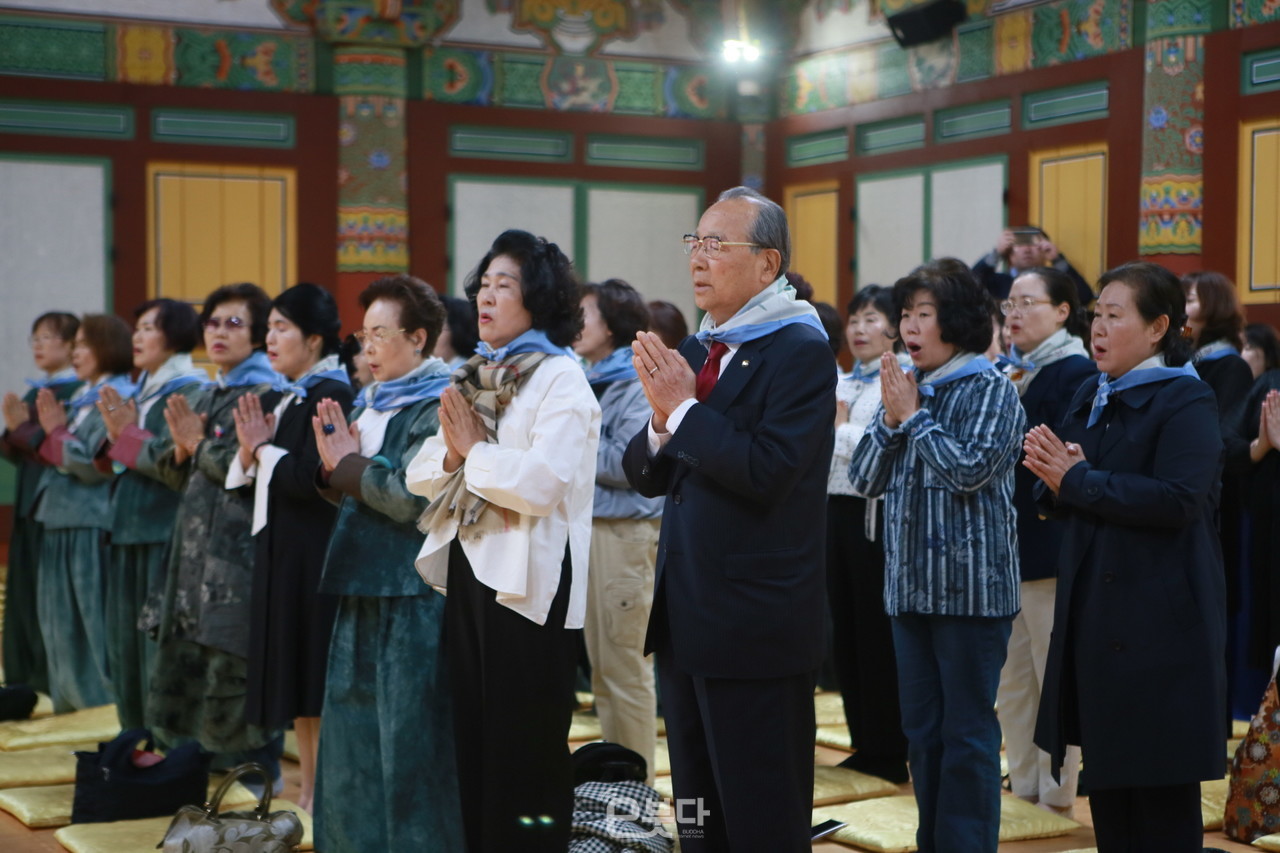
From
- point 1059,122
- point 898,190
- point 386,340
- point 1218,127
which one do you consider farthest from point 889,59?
point 386,340

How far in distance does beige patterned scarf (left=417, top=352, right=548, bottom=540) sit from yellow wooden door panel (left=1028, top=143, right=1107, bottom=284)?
5458 mm

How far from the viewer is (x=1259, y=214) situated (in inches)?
282

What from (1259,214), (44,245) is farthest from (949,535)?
(44,245)

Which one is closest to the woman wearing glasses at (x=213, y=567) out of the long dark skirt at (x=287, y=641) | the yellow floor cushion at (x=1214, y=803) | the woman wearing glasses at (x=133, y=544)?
the long dark skirt at (x=287, y=641)

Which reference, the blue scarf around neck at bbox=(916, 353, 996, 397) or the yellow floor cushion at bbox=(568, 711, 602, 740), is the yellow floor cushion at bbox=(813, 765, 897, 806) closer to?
the yellow floor cushion at bbox=(568, 711, 602, 740)

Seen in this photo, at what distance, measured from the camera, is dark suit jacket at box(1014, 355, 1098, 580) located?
4.07 meters

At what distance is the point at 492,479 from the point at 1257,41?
5.58 metres

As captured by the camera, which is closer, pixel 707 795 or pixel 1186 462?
pixel 707 795

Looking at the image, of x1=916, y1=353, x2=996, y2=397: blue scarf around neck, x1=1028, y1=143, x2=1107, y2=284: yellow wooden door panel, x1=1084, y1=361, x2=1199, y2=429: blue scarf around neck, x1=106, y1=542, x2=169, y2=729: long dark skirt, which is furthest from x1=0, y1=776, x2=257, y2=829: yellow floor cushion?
x1=1028, y1=143, x2=1107, y2=284: yellow wooden door panel

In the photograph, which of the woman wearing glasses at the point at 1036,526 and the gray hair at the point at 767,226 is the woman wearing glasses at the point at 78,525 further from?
A: the gray hair at the point at 767,226

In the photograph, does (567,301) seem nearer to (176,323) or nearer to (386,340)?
(386,340)

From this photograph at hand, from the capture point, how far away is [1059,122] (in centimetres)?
818

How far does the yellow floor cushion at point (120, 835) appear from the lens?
3752 millimetres

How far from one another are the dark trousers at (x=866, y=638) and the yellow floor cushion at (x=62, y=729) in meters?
2.42
